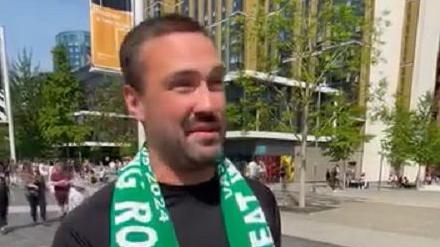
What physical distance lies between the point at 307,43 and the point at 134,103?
1516 centimetres

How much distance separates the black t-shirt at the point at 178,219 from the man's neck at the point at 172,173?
0.05 ft

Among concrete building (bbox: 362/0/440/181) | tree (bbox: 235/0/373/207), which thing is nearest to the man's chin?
tree (bbox: 235/0/373/207)

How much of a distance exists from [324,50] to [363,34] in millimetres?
1385

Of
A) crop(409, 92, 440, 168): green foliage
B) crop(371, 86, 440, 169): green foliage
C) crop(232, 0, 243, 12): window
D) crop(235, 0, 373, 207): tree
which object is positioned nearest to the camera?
crop(235, 0, 373, 207): tree

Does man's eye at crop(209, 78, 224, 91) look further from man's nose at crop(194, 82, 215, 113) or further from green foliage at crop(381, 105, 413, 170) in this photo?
green foliage at crop(381, 105, 413, 170)

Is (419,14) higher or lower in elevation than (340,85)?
higher

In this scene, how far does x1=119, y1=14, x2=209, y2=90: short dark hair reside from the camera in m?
1.45

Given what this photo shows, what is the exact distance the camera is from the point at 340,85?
18.6 meters

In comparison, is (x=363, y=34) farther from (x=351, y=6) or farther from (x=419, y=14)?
(x=419, y=14)

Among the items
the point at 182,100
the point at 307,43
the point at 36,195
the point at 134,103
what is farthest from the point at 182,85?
the point at 307,43

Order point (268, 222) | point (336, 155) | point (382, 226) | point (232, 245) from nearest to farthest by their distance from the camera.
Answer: point (232, 245), point (268, 222), point (382, 226), point (336, 155)

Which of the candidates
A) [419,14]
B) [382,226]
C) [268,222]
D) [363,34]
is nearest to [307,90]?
[363,34]

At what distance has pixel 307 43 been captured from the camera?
16.2 metres

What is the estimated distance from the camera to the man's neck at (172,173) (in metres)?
1.47
